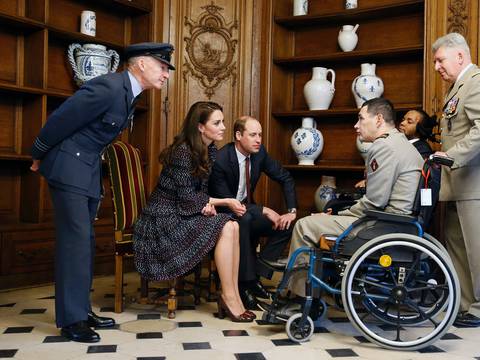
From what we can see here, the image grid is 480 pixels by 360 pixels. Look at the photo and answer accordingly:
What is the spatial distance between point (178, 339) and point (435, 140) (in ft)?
6.69

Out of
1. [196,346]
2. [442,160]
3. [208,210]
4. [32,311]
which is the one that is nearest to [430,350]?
[442,160]

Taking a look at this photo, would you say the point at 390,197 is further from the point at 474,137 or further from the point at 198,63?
the point at 198,63

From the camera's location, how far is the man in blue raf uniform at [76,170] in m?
2.57

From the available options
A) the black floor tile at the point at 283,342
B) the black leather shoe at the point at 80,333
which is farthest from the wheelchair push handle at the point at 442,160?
the black leather shoe at the point at 80,333

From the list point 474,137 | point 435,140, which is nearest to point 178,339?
point 474,137

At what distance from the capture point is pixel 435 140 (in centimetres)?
368

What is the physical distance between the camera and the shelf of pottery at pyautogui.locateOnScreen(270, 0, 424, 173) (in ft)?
14.7

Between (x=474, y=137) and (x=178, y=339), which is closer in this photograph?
(x=178, y=339)

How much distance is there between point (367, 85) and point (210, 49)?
1259 mm

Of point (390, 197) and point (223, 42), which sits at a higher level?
point (223, 42)

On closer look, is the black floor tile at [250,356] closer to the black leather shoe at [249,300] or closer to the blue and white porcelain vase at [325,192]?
the black leather shoe at [249,300]

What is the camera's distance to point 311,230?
9.41 feet

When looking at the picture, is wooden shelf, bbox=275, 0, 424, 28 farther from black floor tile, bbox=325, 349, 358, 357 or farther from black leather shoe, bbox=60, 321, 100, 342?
black leather shoe, bbox=60, 321, 100, 342

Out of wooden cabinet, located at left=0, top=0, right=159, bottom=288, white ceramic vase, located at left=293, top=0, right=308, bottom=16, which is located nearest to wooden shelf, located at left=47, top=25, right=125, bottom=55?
wooden cabinet, located at left=0, top=0, right=159, bottom=288
